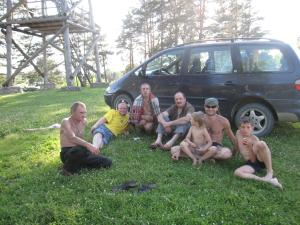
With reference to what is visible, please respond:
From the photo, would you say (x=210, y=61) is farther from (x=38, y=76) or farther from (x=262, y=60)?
(x=38, y=76)

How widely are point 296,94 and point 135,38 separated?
144ft

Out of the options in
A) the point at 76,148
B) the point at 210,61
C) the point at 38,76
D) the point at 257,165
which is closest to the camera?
the point at 257,165

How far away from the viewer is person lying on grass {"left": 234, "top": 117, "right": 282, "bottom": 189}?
5.14 metres

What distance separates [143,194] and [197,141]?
72.0 inches

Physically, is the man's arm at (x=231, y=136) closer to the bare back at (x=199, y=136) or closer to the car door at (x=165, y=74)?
the bare back at (x=199, y=136)

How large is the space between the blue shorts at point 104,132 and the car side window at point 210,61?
90.3 inches

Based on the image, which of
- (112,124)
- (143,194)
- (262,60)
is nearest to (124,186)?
(143,194)

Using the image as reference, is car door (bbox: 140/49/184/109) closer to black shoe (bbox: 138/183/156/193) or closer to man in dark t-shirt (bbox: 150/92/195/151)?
man in dark t-shirt (bbox: 150/92/195/151)

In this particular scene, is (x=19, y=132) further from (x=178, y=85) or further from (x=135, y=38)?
(x=135, y=38)

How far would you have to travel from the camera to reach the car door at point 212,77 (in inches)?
309

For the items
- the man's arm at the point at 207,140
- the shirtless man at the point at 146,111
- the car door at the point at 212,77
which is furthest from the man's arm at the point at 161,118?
the man's arm at the point at 207,140

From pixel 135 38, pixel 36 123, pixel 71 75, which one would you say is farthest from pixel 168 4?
pixel 36 123

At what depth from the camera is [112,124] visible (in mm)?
7949

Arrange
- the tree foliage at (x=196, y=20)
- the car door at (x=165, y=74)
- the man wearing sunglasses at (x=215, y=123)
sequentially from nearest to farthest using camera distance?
1. the man wearing sunglasses at (x=215, y=123)
2. the car door at (x=165, y=74)
3. the tree foliage at (x=196, y=20)
